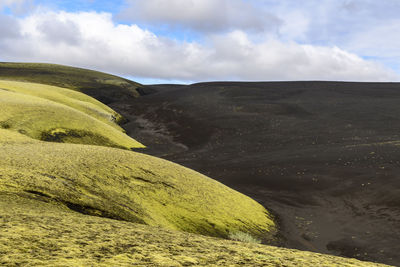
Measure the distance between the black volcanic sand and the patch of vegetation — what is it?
30.0 ft

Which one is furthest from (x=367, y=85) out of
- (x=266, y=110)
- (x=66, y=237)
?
(x=66, y=237)

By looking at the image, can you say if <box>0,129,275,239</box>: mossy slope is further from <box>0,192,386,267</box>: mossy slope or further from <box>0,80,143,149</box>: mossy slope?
<box>0,80,143,149</box>: mossy slope

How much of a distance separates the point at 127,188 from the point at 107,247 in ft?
26.7

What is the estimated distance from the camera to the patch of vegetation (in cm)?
8394

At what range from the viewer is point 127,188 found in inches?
566

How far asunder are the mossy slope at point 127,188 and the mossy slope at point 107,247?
254 centimetres

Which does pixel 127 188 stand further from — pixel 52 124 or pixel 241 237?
pixel 52 124

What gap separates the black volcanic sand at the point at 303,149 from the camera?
63.6ft

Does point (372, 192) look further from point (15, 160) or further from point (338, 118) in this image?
point (338, 118)

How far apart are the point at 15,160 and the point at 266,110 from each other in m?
51.0

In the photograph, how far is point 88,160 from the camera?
15.0 m

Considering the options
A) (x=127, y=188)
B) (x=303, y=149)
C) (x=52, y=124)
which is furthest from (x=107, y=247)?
(x=303, y=149)

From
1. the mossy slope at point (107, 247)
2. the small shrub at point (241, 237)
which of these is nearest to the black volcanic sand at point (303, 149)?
the small shrub at point (241, 237)

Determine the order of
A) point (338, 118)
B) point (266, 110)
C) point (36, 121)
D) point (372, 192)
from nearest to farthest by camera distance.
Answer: point (372, 192) < point (36, 121) < point (338, 118) < point (266, 110)
